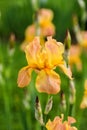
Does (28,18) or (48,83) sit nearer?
(48,83)

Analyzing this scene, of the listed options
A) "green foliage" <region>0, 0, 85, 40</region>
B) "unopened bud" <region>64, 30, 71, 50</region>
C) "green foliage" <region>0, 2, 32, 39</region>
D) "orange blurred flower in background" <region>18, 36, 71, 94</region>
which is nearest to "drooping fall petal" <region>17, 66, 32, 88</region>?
"orange blurred flower in background" <region>18, 36, 71, 94</region>

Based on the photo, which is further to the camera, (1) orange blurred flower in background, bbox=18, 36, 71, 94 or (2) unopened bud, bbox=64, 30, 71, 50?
(2) unopened bud, bbox=64, 30, 71, 50

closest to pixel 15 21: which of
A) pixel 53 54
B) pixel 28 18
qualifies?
pixel 28 18

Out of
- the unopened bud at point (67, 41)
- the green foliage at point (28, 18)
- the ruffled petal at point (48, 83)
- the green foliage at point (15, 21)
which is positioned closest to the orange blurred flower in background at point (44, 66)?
the ruffled petal at point (48, 83)

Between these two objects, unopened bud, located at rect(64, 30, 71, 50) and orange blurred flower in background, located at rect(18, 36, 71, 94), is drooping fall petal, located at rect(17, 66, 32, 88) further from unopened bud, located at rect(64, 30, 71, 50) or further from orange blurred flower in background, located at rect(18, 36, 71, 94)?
unopened bud, located at rect(64, 30, 71, 50)

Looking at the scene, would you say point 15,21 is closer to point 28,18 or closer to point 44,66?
point 28,18

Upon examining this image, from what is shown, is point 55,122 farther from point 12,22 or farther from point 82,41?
point 12,22

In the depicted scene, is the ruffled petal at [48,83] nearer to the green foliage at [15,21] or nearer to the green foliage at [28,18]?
the green foliage at [28,18]

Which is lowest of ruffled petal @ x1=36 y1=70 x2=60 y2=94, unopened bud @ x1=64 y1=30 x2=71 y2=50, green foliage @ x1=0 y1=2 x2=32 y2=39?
green foliage @ x1=0 y1=2 x2=32 y2=39
